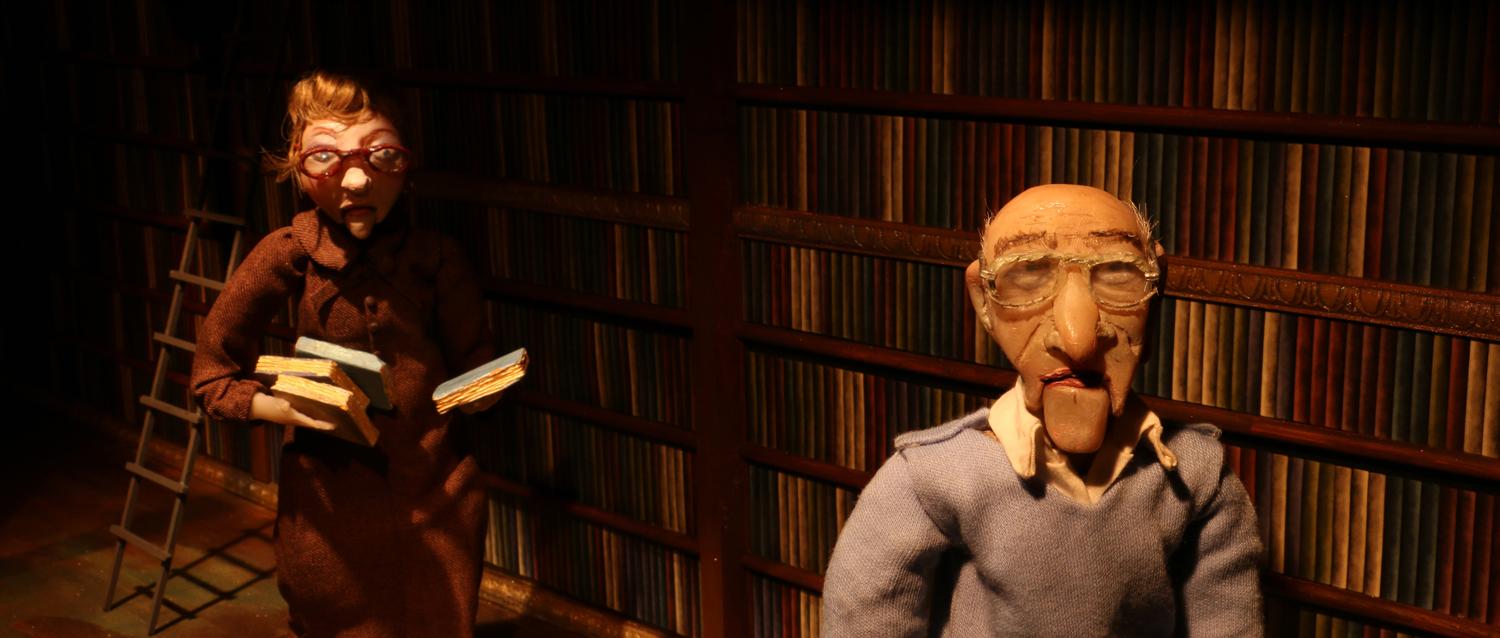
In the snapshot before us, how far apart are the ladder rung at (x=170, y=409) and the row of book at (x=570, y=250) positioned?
746mm

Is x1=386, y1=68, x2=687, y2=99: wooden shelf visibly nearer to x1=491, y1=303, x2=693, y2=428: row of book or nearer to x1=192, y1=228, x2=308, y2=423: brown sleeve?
x1=491, y1=303, x2=693, y2=428: row of book

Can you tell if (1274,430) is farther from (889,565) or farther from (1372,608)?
(889,565)

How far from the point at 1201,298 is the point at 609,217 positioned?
1360 mm

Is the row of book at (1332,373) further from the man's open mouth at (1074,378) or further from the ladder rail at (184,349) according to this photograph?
the ladder rail at (184,349)

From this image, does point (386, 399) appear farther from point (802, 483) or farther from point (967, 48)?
point (967, 48)

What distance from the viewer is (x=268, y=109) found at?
4.29 m

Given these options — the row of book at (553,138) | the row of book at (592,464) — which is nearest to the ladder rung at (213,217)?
the row of book at (553,138)

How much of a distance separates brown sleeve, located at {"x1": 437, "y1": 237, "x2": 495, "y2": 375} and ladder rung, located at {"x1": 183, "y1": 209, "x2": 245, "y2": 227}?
1018mm

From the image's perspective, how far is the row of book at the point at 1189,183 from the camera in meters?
2.63

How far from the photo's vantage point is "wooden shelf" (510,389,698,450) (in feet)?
12.5

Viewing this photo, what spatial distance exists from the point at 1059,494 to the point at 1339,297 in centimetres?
63

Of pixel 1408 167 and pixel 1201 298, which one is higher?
pixel 1408 167

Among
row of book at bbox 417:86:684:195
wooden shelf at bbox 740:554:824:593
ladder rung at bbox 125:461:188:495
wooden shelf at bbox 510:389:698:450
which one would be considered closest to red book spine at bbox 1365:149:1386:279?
wooden shelf at bbox 740:554:824:593

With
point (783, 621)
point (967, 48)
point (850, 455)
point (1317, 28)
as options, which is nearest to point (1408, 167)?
point (1317, 28)
